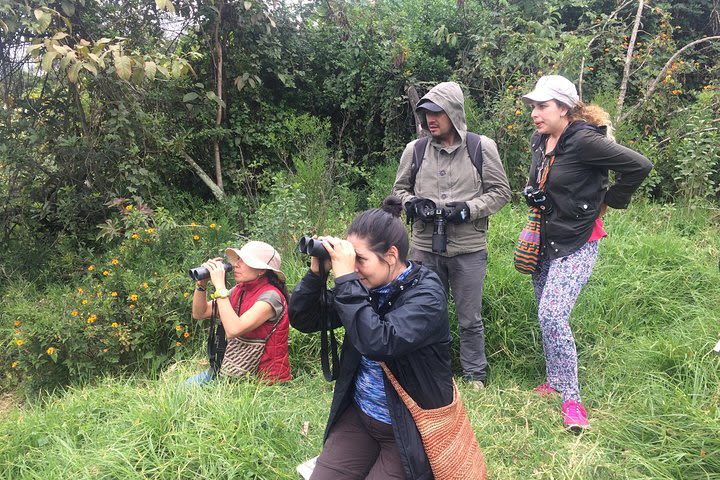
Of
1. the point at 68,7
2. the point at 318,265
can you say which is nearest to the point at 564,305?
the point at 318,265

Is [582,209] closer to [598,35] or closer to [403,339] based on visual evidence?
[403,339]

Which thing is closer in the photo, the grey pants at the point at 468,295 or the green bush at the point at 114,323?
the grey pants at the point at 468,295

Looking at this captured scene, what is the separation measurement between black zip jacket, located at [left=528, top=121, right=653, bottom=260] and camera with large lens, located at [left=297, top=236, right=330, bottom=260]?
140 centimetres

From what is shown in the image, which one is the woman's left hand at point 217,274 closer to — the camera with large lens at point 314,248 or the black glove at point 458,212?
the camera with large lens at point 314,248

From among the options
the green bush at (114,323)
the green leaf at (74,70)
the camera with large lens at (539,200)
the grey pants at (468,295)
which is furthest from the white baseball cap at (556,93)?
the green leaf at (74,70)

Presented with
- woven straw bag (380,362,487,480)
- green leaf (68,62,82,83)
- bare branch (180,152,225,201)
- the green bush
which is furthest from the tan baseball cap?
bare branch (180,152,225,201)

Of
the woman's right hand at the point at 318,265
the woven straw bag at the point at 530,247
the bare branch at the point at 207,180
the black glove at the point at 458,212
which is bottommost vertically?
the bare branch at the point at 207,180

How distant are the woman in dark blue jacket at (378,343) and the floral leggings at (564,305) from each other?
1001 mm

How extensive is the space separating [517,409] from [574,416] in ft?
1.04

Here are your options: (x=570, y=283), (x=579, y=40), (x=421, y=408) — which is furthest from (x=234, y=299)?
(x=579, y=40)

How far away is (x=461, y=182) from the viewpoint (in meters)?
3.03

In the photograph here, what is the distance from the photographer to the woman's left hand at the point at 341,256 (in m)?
1.75

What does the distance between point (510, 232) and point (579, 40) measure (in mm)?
2248

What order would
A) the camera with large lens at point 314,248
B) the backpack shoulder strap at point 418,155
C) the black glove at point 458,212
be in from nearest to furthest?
the camera with large lens at point 314,248 → the black glove at point 458,212 → the backpack shoulder strap at point 418,155
